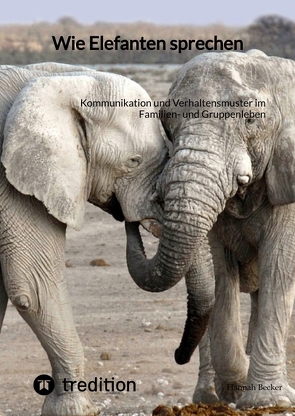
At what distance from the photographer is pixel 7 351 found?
36.2 feet

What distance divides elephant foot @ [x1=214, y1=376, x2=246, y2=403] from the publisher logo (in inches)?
40.8

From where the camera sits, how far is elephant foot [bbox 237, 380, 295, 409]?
27.3ft

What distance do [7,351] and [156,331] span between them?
120 centimetres

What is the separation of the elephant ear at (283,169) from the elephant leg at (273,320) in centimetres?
23

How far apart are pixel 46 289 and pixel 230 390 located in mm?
1501

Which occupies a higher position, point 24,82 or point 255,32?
point 255,32

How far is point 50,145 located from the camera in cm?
808

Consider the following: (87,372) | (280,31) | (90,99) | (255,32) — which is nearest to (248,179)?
(90,99)

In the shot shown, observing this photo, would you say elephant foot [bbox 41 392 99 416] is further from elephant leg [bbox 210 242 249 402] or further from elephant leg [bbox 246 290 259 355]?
elephant leg [bbox 246 290 259 355]

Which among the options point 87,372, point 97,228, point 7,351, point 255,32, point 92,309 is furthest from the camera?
point 255,32

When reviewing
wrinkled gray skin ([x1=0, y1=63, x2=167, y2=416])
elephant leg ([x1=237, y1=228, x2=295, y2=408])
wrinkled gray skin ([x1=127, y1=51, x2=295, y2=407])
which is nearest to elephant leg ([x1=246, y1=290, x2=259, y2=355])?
wrinkled gray skin ([x1=127, y1=51, x2=295, y2=407])

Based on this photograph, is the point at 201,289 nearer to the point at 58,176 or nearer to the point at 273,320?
the point at 273,320

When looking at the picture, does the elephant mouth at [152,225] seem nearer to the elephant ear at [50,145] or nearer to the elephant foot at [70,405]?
the elephant ear at [50,145]

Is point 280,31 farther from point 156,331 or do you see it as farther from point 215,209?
point 215,209
